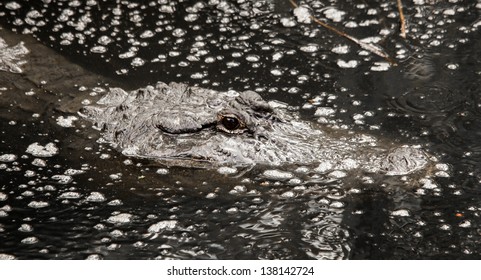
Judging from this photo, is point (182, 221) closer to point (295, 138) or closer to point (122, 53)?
point (295, 138)

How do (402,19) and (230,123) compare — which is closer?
(230,123)

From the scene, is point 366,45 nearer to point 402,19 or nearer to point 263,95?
point 402,19

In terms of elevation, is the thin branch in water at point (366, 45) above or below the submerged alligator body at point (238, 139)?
above

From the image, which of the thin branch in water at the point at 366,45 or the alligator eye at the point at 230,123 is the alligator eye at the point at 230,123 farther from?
the thin branch in water at the point at 366,45

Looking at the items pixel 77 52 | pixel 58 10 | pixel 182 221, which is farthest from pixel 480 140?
pixel 58 10

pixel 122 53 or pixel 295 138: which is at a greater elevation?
pixel 122 53

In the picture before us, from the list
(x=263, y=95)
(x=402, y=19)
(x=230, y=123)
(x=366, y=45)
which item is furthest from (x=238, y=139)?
(x=402, y=19)

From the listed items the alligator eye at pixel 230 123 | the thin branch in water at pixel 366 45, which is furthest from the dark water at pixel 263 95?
the alligator eye at pixel 230 123

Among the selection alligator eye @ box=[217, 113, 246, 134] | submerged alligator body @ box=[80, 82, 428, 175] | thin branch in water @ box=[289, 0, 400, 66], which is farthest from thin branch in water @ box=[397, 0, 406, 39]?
alligator eye @ box=[217, 113, 246, 134]
